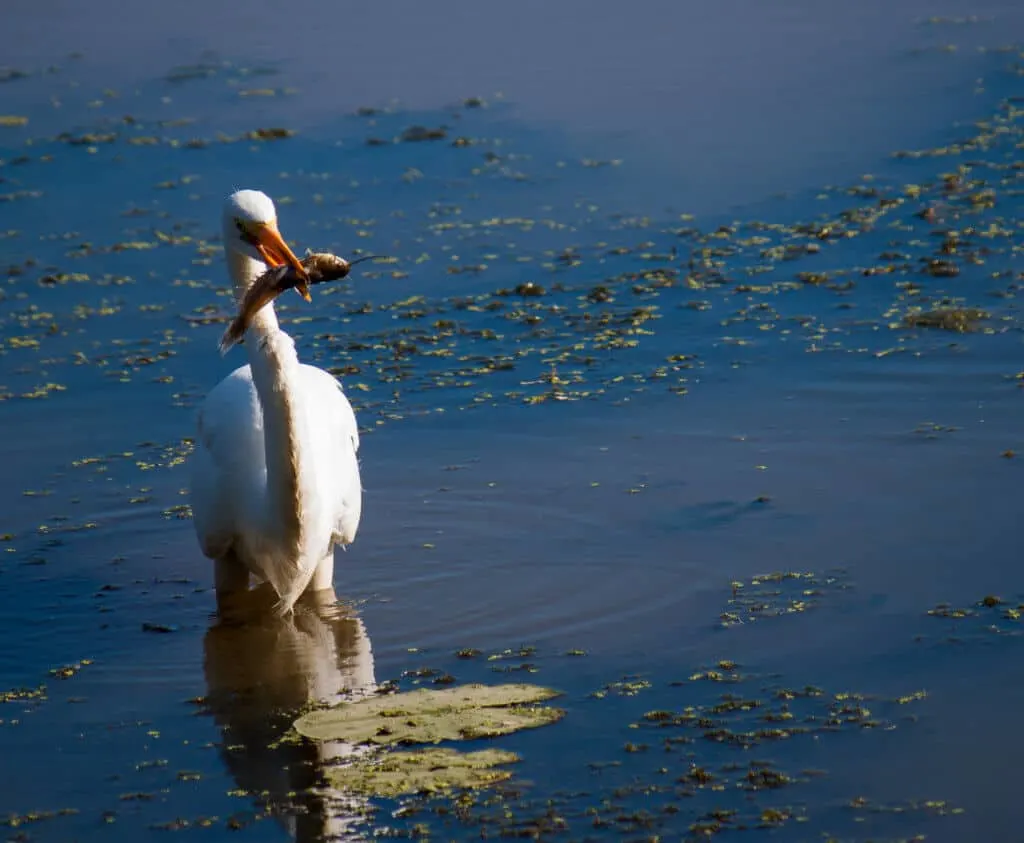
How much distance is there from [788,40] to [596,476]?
8920 millimetres

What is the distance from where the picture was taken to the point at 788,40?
15328 mm

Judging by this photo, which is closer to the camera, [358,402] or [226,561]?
[226,561]

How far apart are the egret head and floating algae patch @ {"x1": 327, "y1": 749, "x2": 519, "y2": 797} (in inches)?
81.6

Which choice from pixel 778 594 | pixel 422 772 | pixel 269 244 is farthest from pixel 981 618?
pixel 269 244

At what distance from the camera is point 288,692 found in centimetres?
598

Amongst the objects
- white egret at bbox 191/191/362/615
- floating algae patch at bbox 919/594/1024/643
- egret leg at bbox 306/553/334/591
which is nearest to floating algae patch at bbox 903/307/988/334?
floating algae patch at bbox 919/594/1024/643

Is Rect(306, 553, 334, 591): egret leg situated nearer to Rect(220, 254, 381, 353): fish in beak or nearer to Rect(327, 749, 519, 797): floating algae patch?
Rect(220, 254, 381, 353): fish in beak

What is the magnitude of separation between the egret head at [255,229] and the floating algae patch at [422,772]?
2.07 meters

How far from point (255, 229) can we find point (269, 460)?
2.92 ft

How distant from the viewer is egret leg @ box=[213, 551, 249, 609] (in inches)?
270

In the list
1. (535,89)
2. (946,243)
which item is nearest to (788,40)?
(535,89)

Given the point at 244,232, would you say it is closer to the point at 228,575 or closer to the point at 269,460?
the point at 269,460

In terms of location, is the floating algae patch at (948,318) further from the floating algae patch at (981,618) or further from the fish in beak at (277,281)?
the fish in beak at (277,281)

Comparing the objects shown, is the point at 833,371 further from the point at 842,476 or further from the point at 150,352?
the point at 150,352
